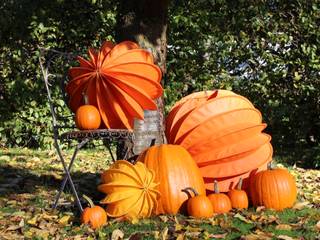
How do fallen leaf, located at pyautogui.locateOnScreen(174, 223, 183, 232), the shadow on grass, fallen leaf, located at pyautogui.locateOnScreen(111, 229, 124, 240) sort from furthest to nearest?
the shadow on grass < fallen leaf, located at pyautogui.locateOnScreen(174, 223, 183, 232) < fallen leaf, located at pyautogui.locateOnScreen(111, 229, 124, 240)

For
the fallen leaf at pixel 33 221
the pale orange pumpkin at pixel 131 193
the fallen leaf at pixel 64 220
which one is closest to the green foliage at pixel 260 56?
the pale orange pumpkin at pixel 131 193

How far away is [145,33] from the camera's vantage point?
538cm

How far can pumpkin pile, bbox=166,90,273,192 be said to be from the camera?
17.2ft

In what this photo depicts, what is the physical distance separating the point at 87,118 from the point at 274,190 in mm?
1784

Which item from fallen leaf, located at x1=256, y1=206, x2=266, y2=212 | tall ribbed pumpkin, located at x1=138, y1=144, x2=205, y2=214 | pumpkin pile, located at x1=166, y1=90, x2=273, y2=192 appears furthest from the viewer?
pumpkin pile, located at x1=166, y1=90, x2=273, y2=192

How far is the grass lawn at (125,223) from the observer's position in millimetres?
4117

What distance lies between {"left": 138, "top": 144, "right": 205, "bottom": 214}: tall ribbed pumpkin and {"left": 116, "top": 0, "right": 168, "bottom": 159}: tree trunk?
0.43 meters

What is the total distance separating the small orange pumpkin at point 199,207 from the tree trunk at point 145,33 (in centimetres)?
93

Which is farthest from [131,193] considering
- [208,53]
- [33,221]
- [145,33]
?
[208,53]

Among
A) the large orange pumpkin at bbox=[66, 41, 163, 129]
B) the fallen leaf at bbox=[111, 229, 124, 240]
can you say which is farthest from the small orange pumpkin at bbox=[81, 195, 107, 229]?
the large orange pumpkin at bbox=[66, 41, 163, 129]

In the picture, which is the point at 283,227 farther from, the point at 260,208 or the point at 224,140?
the point at 224,140

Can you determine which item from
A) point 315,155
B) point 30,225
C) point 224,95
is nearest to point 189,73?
point 315,155

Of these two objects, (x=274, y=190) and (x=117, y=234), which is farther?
(x=274, y=190)

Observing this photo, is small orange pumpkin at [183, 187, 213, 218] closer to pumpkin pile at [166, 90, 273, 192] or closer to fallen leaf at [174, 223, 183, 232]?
fallen leaf at [174, 223, 183, 232]
